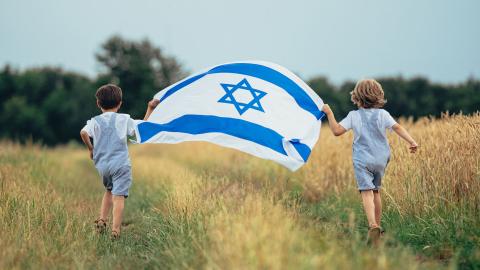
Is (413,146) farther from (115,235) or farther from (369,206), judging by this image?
(115,235)

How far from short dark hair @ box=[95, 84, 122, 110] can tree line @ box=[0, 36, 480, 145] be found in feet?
115

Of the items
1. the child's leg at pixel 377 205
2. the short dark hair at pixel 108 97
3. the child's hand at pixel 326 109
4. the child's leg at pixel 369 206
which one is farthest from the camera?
the short dark hair at pixel 108 97

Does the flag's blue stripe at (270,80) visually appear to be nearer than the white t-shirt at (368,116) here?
No

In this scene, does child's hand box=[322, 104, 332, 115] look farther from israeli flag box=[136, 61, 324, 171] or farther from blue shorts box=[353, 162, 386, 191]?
blue shorts box=[353, 162, 386, 191]

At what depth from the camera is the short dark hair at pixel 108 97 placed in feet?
19.6

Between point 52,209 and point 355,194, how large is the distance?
437 cm

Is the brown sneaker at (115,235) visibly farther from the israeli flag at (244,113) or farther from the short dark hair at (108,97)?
the short dark hair at (108,97)

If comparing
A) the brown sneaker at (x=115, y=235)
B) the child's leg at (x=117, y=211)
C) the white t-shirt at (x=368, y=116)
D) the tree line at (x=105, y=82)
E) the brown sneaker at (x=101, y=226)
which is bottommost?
the brown sneaker at (x=115, y=235)

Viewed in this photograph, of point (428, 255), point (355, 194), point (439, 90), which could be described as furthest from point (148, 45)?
point (428, 255)

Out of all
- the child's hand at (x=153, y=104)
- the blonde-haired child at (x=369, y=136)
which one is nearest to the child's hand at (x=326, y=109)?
the blonde-haired child at (x=369, y=136)

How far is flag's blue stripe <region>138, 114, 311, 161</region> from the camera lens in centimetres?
557

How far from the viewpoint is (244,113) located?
5820 millimetres

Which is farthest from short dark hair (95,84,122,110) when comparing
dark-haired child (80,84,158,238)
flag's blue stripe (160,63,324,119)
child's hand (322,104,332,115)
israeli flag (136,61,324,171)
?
child's hand (322,104,332,115)

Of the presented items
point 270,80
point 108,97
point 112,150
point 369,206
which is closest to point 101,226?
point 112,150
